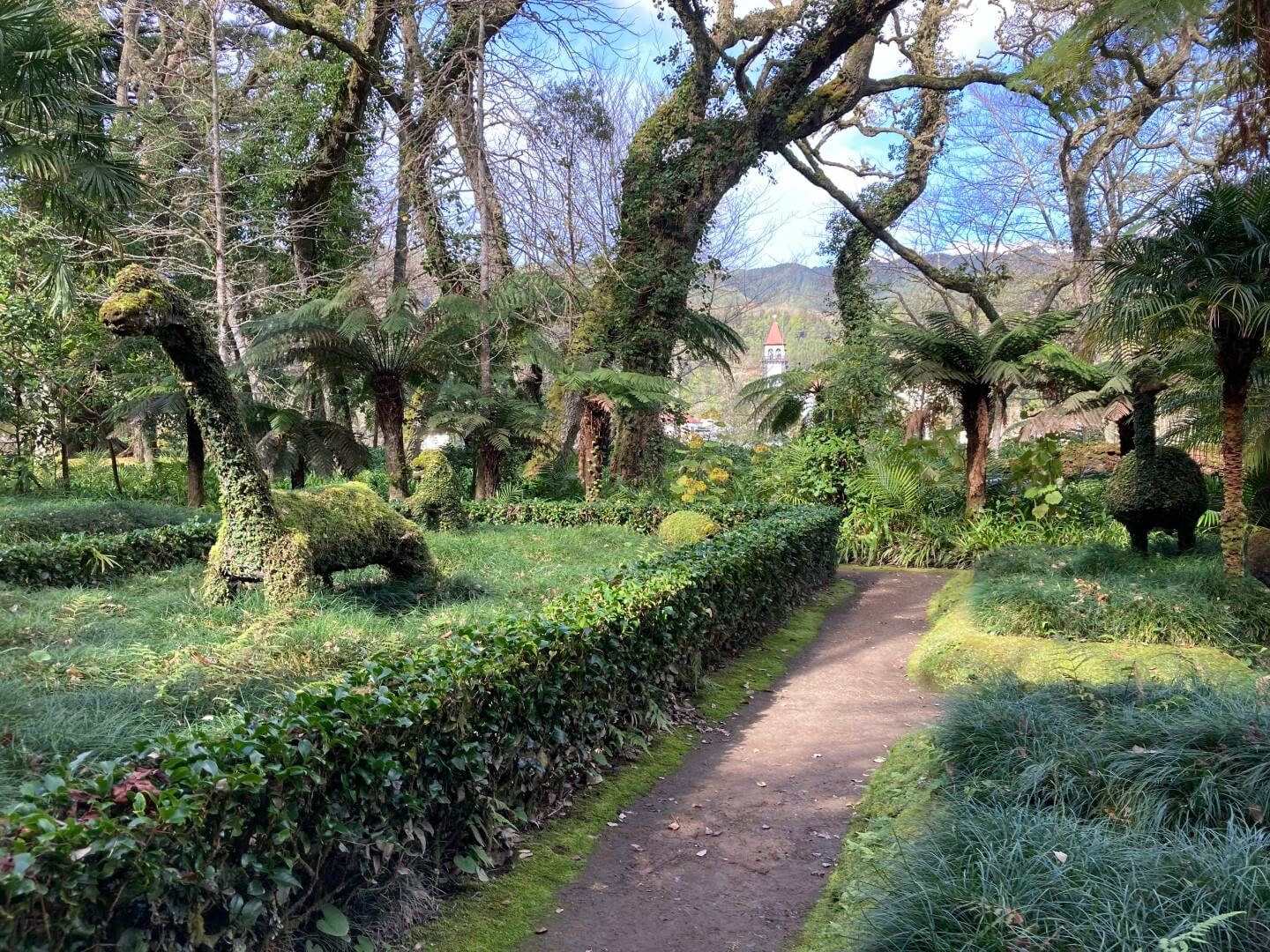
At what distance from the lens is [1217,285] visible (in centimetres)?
639

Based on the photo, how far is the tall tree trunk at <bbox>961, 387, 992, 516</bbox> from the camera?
1245 centimetres

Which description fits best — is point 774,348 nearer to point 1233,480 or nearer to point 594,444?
point 594,444

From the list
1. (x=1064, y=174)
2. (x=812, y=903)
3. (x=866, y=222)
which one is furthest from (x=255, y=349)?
(x=1064, y=174)

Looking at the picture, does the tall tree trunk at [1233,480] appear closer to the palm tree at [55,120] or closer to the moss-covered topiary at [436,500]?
the moss-covered topiary at [436,500]

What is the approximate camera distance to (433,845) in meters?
3.41

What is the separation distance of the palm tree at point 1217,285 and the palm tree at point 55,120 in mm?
9628

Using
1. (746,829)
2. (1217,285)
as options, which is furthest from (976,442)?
(746,829)

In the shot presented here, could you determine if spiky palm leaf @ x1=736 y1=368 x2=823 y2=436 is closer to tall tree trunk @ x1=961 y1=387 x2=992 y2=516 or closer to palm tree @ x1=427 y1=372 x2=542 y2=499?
tall tree trunk @ x1=961 y1=387 x2=992 y2=516

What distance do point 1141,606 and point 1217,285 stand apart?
253 cm

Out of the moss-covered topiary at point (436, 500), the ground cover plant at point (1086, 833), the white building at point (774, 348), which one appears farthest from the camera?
the white building at point (774, 348)

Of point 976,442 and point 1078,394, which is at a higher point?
point 1078,394

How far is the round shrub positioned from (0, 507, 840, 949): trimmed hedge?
501 cm

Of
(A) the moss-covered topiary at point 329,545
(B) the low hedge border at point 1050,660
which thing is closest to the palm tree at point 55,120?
(A) the moss-covered topiary at point 329,545

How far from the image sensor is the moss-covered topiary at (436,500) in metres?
10.6
